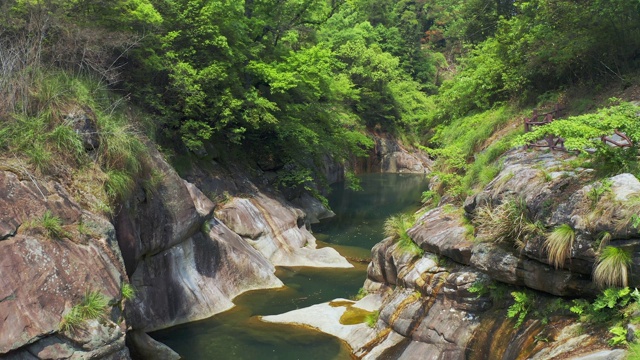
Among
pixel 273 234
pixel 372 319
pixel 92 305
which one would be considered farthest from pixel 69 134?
pixel 273 234

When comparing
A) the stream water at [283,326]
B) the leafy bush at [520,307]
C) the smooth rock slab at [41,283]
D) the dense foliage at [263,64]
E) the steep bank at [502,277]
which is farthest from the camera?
the dense foliage at [263,64]

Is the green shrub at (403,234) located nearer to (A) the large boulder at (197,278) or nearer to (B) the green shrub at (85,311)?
(A) the large boulder at (197,278)

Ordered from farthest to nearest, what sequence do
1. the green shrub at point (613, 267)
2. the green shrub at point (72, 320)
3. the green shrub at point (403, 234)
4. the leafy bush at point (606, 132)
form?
the green shrub at point (403, 234)
the leafy bush at point (606, 132)
the green shrub at point (72, 320)
the green shrub at point (613, 267)

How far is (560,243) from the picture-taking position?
8477mm

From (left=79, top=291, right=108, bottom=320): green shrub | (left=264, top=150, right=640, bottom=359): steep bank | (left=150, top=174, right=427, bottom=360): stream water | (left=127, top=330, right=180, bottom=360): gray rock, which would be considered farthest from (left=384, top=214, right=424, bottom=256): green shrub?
(left=79, top=291, right=108, bottom=320): green shrub

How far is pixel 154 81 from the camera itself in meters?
19.3

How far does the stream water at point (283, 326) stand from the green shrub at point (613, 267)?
242 inches

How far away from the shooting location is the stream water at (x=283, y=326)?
12.3 meters

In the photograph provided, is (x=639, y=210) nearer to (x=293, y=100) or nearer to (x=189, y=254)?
(x=189, y=254)

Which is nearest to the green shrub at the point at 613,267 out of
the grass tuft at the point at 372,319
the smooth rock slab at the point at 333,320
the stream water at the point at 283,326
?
the smooth rock slab at the point at 333,320

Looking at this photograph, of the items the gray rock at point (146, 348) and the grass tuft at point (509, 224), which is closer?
the grass tuft at point (509, 224)

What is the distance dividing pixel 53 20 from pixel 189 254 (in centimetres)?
720

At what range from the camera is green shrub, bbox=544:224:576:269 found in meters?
8.38

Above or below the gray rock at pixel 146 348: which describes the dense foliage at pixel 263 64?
above
